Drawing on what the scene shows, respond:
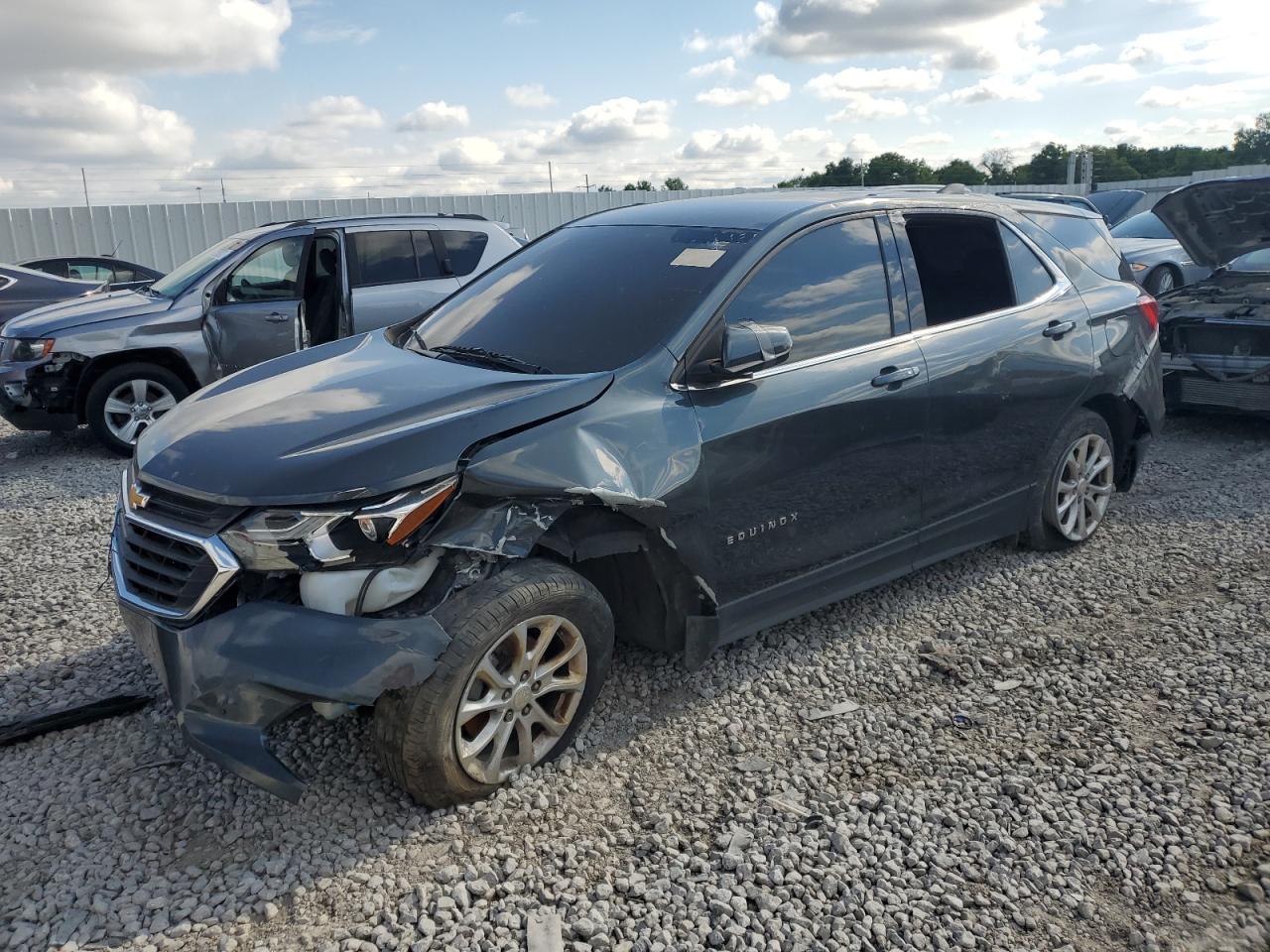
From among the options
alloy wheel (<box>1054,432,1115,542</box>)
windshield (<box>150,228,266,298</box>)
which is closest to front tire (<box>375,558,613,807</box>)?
alloy wheel (<box>1054,432,1115,542</box>)

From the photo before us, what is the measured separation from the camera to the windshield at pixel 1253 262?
810 centimetres

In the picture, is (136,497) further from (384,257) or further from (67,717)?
(384,257)

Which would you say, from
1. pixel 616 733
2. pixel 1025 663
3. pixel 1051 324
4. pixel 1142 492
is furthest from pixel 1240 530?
pixel 616 733

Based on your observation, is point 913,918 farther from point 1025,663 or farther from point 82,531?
point 82,531

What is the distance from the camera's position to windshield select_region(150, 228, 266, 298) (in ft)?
27.1

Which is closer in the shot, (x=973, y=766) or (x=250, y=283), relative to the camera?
(x=973, y=766)

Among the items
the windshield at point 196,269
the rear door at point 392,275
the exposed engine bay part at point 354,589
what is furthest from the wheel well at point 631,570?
the windshield at point 196,269

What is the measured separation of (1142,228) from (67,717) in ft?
42.0

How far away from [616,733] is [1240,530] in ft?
13.1

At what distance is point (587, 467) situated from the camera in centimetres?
308

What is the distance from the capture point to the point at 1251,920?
2.55 meters

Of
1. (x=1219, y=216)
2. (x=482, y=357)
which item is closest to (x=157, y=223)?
Answer: (x=1219, y=216)

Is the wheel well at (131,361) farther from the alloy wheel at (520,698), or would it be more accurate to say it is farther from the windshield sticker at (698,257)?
the alloy wheel at (520,698)

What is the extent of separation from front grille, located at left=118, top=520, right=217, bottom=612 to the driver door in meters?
5.12
